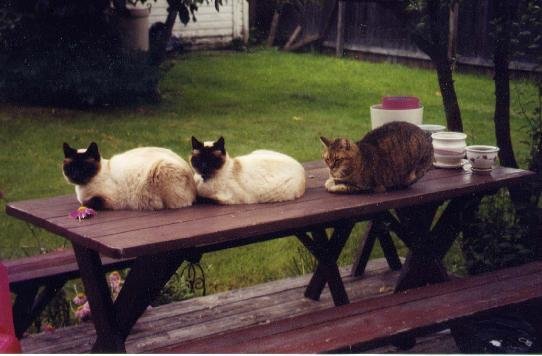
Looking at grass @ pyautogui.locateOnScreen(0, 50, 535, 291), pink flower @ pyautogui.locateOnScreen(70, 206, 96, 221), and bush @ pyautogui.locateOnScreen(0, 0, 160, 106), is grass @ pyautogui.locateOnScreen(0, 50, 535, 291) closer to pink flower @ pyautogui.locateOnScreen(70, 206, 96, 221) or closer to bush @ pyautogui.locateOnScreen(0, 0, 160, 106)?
bush @ pyautogui.locateOnScreen(0, 0, 160, 106)

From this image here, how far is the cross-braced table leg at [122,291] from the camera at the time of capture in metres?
3.32

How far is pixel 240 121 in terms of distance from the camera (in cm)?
1012

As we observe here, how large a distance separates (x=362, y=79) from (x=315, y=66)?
163 cm

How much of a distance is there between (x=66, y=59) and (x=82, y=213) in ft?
23.8

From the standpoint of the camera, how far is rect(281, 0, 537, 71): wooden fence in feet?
43.5

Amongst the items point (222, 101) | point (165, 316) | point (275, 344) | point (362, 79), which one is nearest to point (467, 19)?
point (362, 79)

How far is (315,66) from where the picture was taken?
14.5 meters

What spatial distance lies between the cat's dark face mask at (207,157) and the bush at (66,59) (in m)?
6.96

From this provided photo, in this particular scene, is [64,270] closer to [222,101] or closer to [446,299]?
[446,299]

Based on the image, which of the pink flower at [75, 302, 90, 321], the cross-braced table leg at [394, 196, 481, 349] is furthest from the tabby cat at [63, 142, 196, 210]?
the cross-braced table leg at [394, 196, 481, 349]

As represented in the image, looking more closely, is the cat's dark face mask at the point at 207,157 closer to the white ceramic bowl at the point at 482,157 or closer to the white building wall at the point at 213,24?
the white ceramic bowl at the point at 482,157

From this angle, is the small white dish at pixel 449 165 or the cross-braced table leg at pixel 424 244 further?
the small white dish at pixel 449 165

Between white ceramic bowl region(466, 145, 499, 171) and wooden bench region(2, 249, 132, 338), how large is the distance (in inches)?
72.8

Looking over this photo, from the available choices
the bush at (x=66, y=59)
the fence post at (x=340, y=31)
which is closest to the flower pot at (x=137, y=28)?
the bush at (x=66, y=59)
